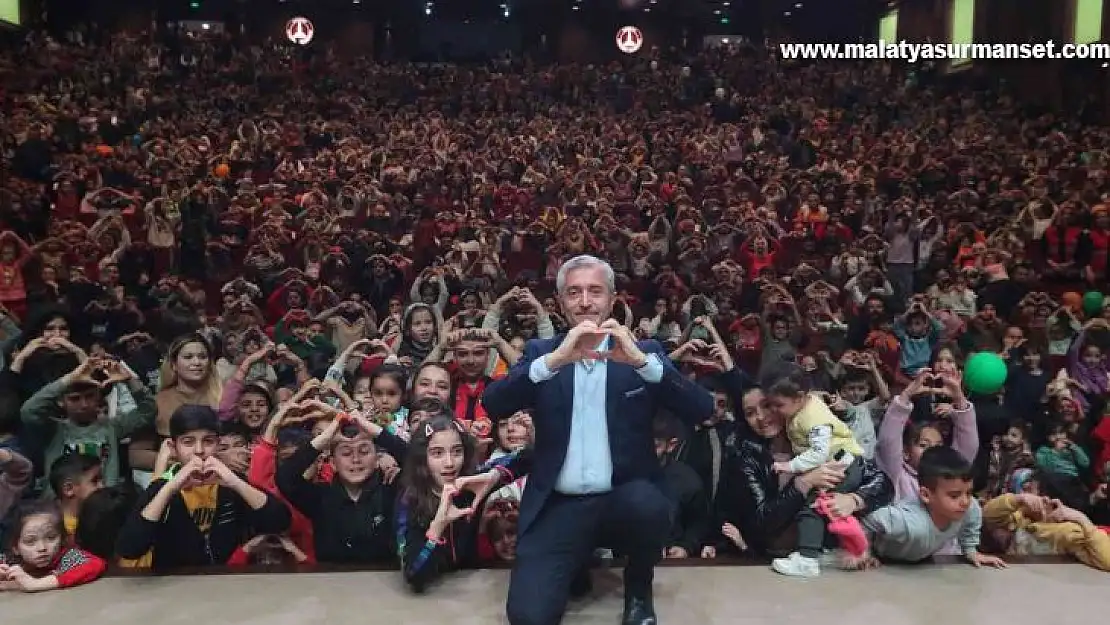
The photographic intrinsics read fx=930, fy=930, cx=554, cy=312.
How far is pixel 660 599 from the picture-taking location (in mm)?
3266

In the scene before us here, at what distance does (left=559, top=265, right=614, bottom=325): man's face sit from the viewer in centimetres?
291

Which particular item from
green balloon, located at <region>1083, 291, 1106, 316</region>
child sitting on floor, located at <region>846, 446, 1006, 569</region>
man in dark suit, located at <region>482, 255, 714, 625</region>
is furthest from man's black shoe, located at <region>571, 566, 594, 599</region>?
green balloon, located at <region>1083, 291, 1106, 316</region>

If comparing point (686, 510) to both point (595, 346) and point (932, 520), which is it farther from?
point (595, 346)

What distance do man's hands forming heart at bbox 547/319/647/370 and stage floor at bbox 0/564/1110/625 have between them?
3.06 ft

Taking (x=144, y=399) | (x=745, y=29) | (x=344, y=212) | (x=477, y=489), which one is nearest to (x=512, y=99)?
(x=344, y=212)

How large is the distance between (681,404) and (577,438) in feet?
1.17

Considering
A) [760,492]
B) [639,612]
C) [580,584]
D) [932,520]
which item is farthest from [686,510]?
[932,520]

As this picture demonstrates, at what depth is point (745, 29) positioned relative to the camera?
24.9 metres

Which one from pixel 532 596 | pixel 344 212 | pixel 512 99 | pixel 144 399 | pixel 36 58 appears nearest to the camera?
pixel 532 596

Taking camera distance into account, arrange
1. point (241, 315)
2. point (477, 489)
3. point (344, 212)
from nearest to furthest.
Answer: point (477, 489)
point (241, 315)
point (344, 212)

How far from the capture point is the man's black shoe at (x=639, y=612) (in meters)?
2.97

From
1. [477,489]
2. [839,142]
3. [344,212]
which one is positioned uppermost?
[839,142]

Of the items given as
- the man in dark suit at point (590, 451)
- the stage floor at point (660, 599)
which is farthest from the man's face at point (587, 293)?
the stage floor at point (660, 599)

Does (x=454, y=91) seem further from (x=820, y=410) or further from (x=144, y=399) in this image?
(x=820, y=410)
